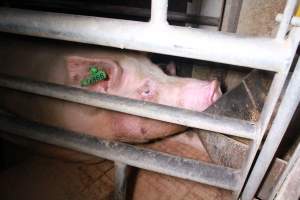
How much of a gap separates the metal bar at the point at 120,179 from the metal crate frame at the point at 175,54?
0.9 inches

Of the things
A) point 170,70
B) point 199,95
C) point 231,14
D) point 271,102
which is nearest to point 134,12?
point 170,70

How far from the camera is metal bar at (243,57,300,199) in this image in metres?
0.73

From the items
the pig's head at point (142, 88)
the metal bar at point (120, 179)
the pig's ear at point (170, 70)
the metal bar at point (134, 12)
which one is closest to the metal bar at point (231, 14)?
the metal bar at point (134, 12)

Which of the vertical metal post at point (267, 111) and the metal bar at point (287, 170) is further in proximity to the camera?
the metal bar at point (287, 170)

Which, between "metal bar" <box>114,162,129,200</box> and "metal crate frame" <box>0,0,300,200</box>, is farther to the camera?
"metal bar" <box>114,162,129,200</box>

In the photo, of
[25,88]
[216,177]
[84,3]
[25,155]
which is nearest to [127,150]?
[216,177]

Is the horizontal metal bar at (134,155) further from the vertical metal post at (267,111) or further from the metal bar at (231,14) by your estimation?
the metal bar at (231,14)

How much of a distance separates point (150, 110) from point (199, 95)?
25.7 inches

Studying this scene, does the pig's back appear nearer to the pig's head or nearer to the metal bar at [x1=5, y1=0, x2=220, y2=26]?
the pig's head

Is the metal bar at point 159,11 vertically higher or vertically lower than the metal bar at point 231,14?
higher

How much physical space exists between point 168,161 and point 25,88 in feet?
2.22

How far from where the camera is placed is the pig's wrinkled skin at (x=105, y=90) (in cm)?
159

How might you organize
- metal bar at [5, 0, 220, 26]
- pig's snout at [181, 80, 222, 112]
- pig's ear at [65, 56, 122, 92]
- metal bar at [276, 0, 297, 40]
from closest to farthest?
metal bar at [276, 0, 297, 40], pig's snout at [181, 80, 222, 112], pig's ear at [65, 56, 122, 92], metal bar at [5, 0, 220, 26]

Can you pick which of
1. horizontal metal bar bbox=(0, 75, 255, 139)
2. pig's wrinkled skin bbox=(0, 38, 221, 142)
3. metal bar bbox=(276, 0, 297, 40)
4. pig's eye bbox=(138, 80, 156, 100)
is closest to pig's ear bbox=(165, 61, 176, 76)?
pig's wrinkled skin bbox=(0, 38, 221, 142)
